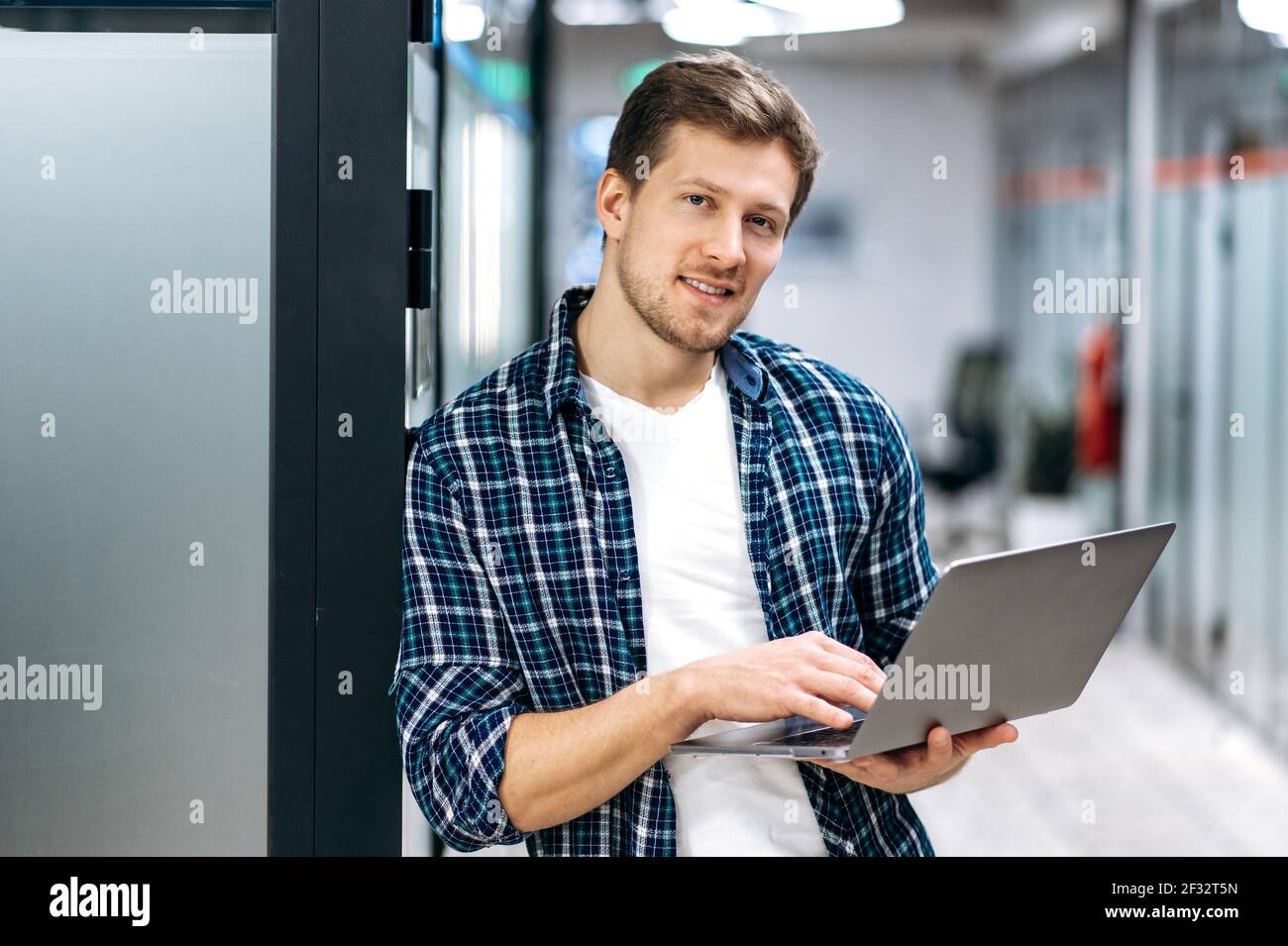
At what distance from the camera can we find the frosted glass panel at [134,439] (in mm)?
1327

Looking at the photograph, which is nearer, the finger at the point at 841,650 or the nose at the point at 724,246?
the finger at the point at 841,650

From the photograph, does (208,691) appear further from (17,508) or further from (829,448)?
(829,448)

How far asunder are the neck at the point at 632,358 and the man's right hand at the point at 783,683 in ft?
1.26

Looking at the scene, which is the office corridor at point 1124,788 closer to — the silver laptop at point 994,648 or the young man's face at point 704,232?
the silver laptop at point 994,648

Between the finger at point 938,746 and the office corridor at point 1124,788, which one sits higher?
the finger at point 938,746

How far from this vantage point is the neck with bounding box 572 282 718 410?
1.45 meters

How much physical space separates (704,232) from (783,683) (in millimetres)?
511

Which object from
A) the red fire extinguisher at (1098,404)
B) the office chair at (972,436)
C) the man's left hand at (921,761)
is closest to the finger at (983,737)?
the man's left hand at (921,761)

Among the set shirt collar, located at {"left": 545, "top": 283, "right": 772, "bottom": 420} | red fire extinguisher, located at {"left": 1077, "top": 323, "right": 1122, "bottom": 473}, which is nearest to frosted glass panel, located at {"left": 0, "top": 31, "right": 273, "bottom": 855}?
shirt collar, located at {"left": 545, "top": 283, "right": 772, "bottom": 420}

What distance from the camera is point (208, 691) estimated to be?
1.39 m
